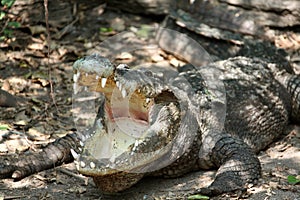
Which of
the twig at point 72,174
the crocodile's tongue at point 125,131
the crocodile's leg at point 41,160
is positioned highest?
the crocodile's tongue at point 125,131

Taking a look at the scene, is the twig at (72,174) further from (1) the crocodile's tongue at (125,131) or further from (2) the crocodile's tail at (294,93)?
(2) the crocodile's tail at (294,93)

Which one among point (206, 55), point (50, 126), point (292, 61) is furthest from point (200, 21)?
point (50, 126)

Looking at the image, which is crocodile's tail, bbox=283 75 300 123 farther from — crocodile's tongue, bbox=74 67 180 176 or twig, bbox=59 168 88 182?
twig, bbox=59 168 88 182

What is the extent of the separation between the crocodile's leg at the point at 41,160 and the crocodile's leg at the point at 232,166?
4.37 feet

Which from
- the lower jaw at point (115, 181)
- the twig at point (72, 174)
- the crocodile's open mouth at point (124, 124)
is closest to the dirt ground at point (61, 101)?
the twig at point (72, 174)

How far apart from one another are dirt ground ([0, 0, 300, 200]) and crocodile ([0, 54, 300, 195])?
13 cm

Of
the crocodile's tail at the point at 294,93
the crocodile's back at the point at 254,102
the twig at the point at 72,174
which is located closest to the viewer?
the twig at the point at 72,174

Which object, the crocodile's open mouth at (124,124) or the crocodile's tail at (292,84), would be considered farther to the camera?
the crocodile's tail at (292,84)

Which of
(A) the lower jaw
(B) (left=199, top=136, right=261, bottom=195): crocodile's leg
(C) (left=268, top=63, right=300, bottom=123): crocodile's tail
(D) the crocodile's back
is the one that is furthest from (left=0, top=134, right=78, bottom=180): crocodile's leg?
(C) (left=268, top=63, right=300, bottom=123): crocodile's tail

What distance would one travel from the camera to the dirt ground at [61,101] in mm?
4426

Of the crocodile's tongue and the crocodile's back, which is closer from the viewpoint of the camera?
the crocodile's tongue

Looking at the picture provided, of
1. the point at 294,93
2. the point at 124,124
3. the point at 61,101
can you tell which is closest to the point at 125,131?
the point at 124,124

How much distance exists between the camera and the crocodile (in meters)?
4.15

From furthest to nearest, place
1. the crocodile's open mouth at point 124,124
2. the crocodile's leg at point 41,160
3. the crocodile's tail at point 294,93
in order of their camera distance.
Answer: the crocodile's tail at point 294,93 → the crocodile's leg at point 41,160 → the crocodile's open mouth at point 124,124
